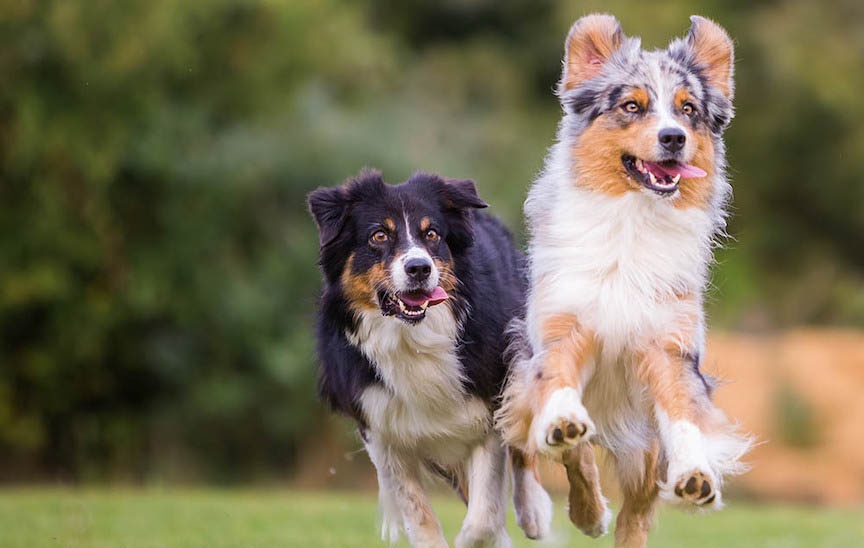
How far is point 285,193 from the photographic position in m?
19.0

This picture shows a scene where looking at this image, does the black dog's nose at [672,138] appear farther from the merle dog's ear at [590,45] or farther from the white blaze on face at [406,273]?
the white blaze on face at [406,273]

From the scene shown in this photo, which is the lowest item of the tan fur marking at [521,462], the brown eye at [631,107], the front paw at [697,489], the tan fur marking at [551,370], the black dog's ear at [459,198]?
the tan fur marking at [521,462]

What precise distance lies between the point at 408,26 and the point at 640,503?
1970 cm

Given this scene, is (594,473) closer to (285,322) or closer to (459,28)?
(285,322)

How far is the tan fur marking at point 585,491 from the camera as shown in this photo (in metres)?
7.11

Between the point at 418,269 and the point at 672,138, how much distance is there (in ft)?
4.87

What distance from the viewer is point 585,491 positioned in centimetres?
722

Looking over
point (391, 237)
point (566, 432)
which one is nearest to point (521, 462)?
point (391, 237)

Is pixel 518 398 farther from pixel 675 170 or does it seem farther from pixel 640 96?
Result: pixel 640 96

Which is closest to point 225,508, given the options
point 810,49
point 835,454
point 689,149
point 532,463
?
point 532,463

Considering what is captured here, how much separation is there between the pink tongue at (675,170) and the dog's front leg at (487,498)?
1.84 m

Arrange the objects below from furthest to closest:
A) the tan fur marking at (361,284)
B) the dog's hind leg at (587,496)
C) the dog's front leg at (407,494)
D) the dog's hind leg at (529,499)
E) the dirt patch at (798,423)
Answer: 1. the dirt patch at (798,423)
2. the dog's hind leg at (529,499)
3. the dog's front leg at (407,494)
4. the dog's hind leg at (587,496)
5. the tan fur marking at (361,284)

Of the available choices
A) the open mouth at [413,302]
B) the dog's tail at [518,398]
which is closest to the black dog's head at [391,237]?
the open mouth at [413,302]

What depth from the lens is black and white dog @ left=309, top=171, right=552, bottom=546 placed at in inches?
279
